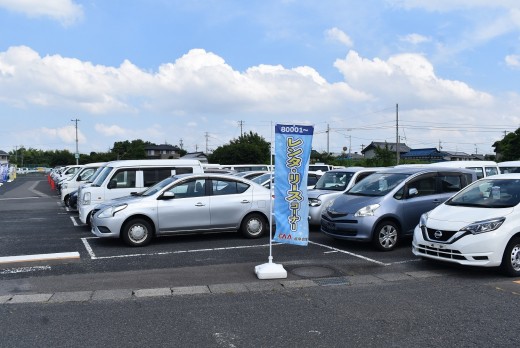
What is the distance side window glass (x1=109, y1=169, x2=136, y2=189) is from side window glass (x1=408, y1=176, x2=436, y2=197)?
280 inches

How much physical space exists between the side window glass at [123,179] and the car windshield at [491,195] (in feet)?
26.0

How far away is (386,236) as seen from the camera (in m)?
8.73

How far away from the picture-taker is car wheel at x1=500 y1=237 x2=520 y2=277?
21.9 ft

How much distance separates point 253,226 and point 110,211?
10.5 ft

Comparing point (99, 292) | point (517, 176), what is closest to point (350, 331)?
point (99, 292)

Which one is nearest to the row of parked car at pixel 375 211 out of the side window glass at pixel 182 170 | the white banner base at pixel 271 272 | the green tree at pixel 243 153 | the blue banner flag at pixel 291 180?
the blue banner flag at pixel 291 180

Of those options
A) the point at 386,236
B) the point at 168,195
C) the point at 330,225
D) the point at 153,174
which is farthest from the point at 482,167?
the point at 153,174

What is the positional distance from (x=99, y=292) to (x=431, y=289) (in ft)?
15.2

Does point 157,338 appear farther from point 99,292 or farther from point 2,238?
point 2,238

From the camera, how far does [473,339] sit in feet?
14.4

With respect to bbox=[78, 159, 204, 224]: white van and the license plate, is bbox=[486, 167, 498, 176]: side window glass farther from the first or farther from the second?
bbox=[78, 159, 204, 224]: white van

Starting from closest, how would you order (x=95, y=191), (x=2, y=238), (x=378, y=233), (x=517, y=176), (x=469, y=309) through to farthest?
(x=469, y=309)
(x=517, y=176)
(x=378, y=233)
(x=2, y=238)
(x=95, y=191)

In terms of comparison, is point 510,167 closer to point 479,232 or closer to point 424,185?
point 424,185

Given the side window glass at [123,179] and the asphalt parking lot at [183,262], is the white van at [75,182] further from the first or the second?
the asphalt parking lot at [183,262]
